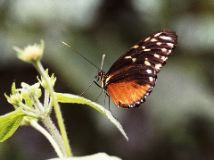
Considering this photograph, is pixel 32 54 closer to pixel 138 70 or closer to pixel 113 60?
pixel 138 70

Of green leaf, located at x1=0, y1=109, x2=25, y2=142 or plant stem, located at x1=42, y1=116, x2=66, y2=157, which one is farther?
green leaf, located at x1=0, y1=109, x2=25, y2=142

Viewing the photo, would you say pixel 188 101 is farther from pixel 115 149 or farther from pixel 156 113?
pixel 115 149

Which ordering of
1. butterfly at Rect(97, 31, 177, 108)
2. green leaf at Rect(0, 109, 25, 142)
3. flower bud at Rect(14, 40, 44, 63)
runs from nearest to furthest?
1. flower bud at Rect(14, 40, 44, 63)
2. green leaf at Rect(0, 109, 25, 142)
3. butterfly at Rect(97, 31, 177, 108)

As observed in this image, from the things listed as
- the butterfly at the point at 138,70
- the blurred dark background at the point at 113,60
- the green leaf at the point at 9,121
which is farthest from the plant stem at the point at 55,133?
the blurred dark background at the point at 113,60

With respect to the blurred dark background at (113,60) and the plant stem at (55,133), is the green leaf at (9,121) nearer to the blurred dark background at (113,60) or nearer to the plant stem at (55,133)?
the plant stem at (55,133)

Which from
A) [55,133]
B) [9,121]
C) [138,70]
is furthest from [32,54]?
[138,70]

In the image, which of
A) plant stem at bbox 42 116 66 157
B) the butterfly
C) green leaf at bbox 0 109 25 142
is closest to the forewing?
the butterfly

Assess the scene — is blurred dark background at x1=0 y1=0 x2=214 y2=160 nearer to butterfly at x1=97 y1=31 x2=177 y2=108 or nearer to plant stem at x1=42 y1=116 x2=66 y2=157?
butterfly at x1=97 y1=31 x2=177 y2=108

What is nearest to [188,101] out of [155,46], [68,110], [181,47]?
[181,47]
